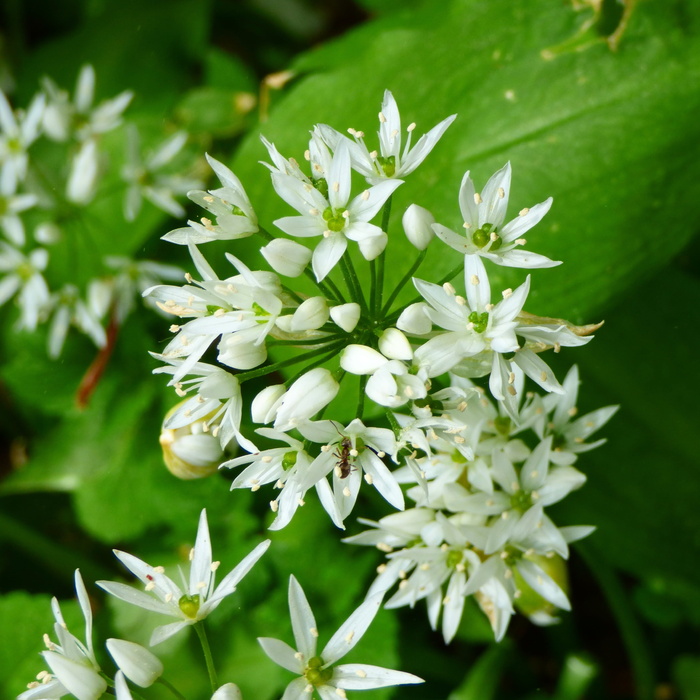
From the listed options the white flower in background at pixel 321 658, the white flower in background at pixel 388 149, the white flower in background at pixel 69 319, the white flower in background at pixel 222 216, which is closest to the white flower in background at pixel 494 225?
the white flower in background at pixel 388 149

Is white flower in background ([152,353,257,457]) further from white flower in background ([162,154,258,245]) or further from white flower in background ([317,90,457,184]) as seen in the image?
white flower in background ([317,90,457,184])

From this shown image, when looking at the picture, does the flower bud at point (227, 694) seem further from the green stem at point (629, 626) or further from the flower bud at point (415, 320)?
the green stem at point (629, 626)

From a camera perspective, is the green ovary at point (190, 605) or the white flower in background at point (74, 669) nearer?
the white flower in background at point (74, 669)

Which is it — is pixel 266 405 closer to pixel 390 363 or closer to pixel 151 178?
pixel 390 363

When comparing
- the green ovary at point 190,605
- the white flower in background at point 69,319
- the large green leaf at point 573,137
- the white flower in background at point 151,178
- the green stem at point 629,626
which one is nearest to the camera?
the green ovary at point 190,605

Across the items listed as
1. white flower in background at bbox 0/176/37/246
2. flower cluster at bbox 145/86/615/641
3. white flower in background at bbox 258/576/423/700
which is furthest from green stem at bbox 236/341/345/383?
white flower in background at bbox 0/176/37/246
